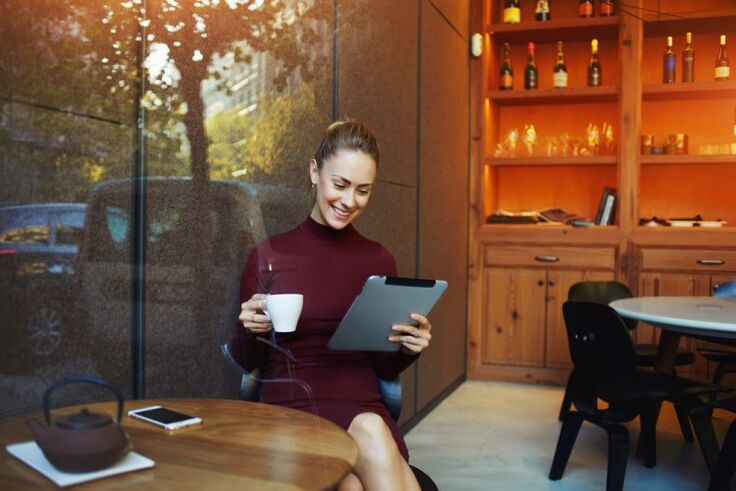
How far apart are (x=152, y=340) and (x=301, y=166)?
82 cm

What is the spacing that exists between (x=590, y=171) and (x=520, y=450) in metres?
2.18

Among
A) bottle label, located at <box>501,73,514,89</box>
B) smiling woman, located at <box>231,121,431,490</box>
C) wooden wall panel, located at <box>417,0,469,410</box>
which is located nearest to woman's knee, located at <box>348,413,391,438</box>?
smiling woman, located at <box>231,121,431,490</box>

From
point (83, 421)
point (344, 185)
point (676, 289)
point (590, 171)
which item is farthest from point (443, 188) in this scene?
point (83, 421)

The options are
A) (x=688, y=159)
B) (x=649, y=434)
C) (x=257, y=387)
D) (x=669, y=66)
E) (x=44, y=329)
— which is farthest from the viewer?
Answer: (x=669, y=66)

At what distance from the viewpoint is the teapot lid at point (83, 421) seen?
87 centimetres

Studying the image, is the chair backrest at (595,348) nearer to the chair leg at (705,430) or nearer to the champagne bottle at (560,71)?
the chair leg at (705,430)

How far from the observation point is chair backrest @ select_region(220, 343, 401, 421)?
1.74 metres

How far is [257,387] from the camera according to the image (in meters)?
1.75

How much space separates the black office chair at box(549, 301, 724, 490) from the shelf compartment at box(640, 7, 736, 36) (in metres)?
2.39

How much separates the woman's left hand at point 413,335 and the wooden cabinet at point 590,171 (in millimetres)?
2895

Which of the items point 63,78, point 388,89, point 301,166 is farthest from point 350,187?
point 388,89

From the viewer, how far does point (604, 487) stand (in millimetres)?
Answer: 2715

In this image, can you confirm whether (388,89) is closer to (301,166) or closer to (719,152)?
(301,166)

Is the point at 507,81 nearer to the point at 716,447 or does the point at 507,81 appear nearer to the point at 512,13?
the point at 512,13
